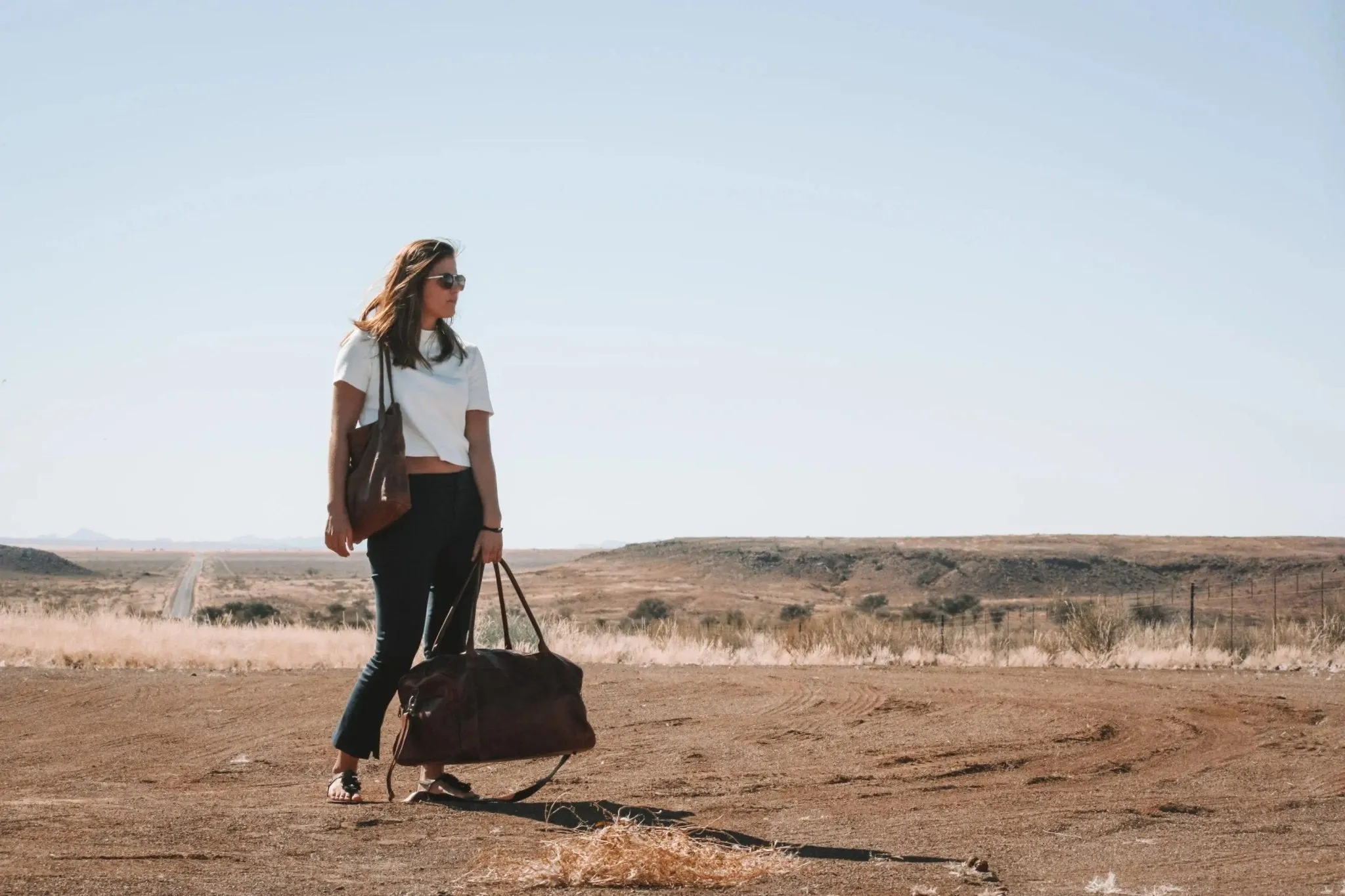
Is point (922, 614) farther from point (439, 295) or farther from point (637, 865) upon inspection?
point (637, 865)

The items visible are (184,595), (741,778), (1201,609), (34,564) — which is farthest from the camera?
(34,564)

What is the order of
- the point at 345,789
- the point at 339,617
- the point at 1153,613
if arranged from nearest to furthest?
the point at 345,789 < the point at 1153,613 < the point at 339,617

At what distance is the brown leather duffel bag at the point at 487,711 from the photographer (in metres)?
5.13

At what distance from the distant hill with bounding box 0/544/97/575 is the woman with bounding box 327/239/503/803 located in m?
88.0

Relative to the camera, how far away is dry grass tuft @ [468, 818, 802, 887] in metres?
4.01

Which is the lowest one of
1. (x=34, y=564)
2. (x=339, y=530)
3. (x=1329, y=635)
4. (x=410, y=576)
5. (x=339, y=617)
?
(x=34, y=564)

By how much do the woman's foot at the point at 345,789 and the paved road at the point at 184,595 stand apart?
25571mm

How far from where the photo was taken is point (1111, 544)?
2950 inches

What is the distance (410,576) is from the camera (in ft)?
17.7

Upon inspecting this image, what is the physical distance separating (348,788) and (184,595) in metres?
63.9

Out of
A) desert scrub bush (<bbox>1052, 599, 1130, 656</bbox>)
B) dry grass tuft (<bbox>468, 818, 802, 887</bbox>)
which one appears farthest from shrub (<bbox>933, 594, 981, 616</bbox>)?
dry grass tuft (<bbox>468, 818, 802, 887</bbox>)

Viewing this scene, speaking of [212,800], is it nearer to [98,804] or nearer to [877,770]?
[98,804]

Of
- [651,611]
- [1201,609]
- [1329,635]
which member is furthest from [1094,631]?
[1201,609]

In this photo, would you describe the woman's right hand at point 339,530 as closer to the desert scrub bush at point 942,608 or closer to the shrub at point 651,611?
the desert scrub bush at point 942,608
